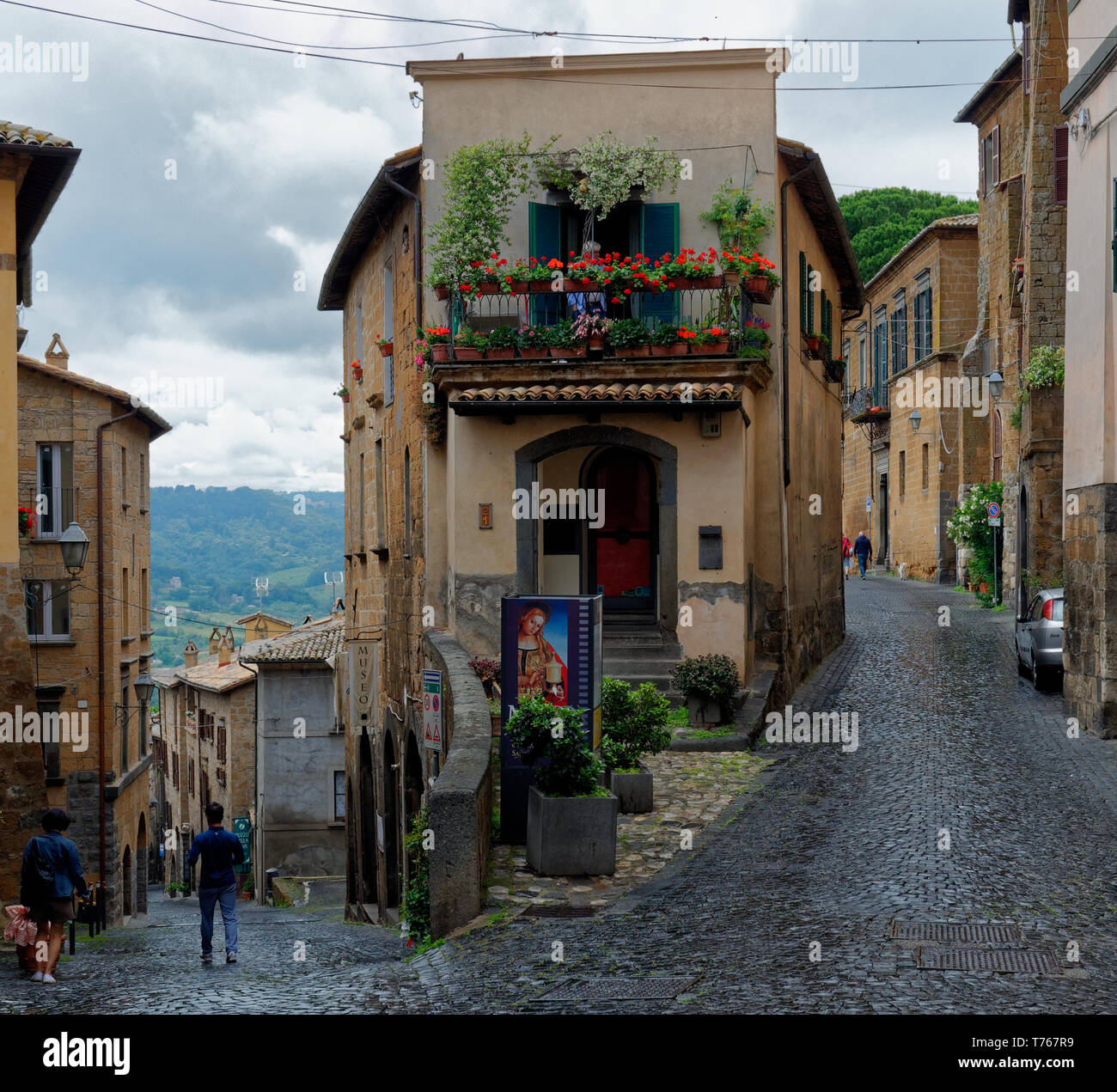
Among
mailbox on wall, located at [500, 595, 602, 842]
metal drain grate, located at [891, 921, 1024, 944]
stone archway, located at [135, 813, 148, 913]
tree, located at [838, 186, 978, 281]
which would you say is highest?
tree, located at [838, 186, 978, 281]

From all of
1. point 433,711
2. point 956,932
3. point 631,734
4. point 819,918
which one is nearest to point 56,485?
point 433,711

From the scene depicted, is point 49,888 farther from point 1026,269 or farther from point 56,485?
point 56,485

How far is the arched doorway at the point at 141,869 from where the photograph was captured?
3516cm

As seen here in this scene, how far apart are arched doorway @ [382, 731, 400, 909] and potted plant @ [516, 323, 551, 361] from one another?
7.53m

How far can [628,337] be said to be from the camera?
17.2 m

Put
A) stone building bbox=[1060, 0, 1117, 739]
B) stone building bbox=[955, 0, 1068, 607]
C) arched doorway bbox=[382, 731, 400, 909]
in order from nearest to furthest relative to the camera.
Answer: stone building bbox=[1060, 0, 1117, 739] → arched doorway bbox=[382, 731, 400, 909] → stone building bbox=[955, 0, 1068, 607]

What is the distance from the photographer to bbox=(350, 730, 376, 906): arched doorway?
24766 millimetres

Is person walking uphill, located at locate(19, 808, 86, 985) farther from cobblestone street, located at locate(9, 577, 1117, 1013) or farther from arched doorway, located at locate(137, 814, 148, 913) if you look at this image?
arched doorway, located at locate(137, 814, 148, 913)

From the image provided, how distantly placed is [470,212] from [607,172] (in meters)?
1.87

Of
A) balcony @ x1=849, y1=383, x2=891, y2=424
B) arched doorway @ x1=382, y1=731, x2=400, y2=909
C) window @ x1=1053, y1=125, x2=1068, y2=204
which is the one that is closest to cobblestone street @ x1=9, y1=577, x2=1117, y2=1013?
arched doorway @ x1=382, y1=731, x2=400, y2=909

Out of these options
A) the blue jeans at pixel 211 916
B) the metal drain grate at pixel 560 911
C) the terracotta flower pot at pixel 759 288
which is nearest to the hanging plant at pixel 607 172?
the terracotta flower pot at pixel 759 288

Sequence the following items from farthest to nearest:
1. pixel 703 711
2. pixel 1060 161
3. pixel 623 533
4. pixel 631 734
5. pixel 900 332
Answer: pixel 900 332 → pixel 1060 161 → pixel 623 533 → pixel 703 711 → pixel 631 734

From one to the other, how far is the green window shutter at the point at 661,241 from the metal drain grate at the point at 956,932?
11.0 m
